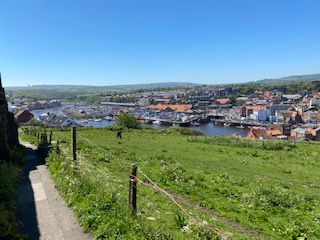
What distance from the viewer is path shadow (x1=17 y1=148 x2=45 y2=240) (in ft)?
26.1

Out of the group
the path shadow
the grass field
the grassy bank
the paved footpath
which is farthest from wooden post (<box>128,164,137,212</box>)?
the grassy bank

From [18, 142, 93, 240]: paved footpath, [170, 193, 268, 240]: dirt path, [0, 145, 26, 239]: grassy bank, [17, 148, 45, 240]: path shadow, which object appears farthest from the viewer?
[170, 193, 268, 240]: dirt path

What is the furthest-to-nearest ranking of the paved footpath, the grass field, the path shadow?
the path shadow < the paved footpath < the grass field

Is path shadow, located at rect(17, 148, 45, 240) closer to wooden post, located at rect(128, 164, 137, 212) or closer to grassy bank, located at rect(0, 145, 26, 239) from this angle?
grassy bank, located at rect(0, 145, 26, 239)

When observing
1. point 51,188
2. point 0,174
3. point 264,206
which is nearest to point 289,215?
point 264,206

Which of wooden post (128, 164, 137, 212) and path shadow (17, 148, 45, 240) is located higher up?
wooden post (128, 164, 137, 212)

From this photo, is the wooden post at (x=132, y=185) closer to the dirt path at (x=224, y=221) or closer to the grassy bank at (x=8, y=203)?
the grassy bank at (x=8, y=203)

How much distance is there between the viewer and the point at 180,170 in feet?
50.2

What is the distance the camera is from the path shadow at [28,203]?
795 cm

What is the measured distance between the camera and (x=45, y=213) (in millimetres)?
9156

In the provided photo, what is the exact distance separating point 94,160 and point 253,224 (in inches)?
458

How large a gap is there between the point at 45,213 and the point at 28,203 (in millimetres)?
1433

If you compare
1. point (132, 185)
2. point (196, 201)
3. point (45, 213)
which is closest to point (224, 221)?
point (196, 201)

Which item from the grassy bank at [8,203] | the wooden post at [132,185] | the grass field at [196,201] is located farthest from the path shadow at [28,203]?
the wooden post at [132,185]
